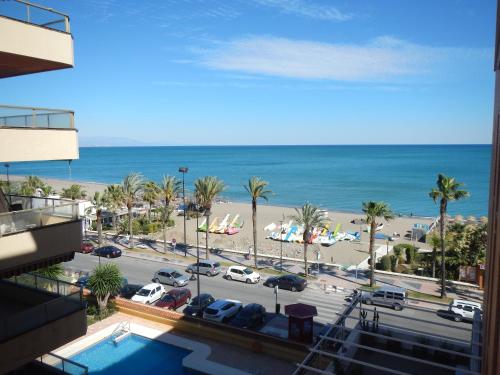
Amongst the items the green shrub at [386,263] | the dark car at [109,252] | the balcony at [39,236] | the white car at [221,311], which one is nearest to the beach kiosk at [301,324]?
the white car at [221,311]

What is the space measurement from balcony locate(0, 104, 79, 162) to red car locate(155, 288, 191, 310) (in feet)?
60.7

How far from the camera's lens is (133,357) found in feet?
64.5

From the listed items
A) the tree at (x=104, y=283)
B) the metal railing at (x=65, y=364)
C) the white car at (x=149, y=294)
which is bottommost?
the white car at (x=149, y=294)

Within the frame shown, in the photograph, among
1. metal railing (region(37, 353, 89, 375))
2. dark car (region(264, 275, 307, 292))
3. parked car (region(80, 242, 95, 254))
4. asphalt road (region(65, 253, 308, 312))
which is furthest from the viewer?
parked car (region(80, 242, 95, 254))

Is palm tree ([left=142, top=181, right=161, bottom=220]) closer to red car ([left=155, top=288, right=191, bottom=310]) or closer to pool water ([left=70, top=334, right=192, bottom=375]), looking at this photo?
red car ([left=155, top=288, right=191, bottom=310])

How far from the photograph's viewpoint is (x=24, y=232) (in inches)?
333

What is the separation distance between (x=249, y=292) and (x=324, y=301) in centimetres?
551

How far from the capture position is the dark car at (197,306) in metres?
24.8

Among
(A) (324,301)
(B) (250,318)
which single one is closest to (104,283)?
(B) (250,318)

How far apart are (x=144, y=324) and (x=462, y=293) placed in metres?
22.8

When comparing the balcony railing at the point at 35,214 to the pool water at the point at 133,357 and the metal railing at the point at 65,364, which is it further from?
the pool water at the point at 133,357

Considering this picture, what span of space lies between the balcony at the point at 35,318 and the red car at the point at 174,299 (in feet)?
50.1

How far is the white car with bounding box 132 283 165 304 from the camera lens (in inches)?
1051

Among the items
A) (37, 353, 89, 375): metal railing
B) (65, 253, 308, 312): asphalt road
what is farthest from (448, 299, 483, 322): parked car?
(37, 353, 89, 375): metal railing
